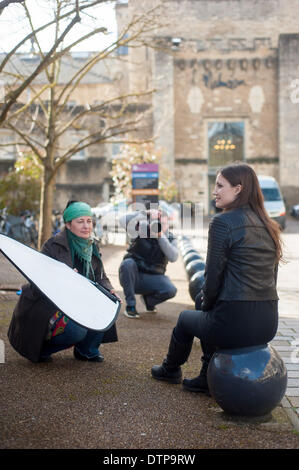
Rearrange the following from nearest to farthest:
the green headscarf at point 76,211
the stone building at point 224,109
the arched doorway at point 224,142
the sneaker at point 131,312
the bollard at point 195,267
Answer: the green headscarf at point 76,211 → the sneaker at point 131,312 → the bollard at point 195,267 → the stone building at point 224,109 → the arched doorway at point 224,142

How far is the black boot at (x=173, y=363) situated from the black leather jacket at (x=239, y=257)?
0.70m

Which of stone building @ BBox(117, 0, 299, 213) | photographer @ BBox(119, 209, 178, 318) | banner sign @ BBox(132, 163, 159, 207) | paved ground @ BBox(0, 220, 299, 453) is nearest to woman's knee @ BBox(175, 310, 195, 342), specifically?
Result: paved ground @ BBox(0, 220, 299, 453)

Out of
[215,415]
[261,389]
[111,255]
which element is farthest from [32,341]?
[111,255]

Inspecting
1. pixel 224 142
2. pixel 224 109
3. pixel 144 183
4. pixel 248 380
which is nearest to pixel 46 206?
pixel 144 183

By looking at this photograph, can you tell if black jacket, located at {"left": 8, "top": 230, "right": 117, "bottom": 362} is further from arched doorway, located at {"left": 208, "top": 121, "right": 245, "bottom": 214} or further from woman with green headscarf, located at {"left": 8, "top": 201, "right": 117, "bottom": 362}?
arched doorway, located at {"left": 208, "top": 121, "right": 245, "bottom": 214}

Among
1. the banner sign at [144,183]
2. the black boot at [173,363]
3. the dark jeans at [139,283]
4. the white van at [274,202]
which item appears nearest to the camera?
the black boot at [173,363]

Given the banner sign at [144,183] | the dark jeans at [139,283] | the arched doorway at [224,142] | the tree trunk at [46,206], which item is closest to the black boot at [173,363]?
the dark jeans at [139,283]

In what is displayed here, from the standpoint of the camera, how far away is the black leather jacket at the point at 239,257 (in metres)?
3.62

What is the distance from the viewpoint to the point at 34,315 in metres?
4.51

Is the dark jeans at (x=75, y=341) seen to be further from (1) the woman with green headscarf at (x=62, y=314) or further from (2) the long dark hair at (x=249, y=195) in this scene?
(2) the long dark hair at (x=249, y=195)

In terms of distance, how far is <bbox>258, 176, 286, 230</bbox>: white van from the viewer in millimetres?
23672

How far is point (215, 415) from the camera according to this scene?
12.5 feet

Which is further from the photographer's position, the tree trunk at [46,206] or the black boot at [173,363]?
the tree trunk at [46,206]
